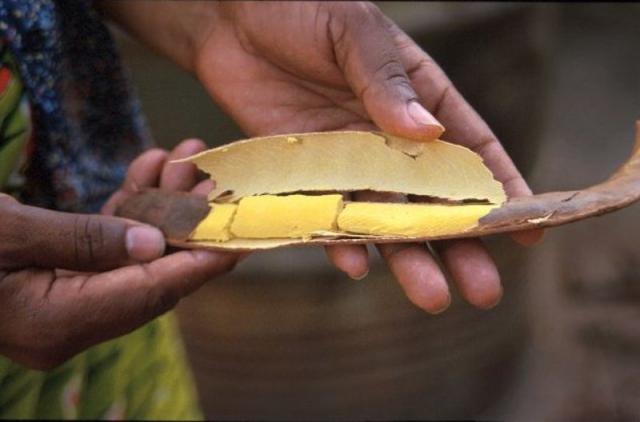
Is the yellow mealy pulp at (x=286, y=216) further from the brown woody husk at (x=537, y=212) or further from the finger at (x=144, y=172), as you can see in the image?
the finger at (x=144, y=172)

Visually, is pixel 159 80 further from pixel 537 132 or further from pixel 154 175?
pixel 537 132

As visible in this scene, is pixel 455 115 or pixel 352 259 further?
pixel 455 115

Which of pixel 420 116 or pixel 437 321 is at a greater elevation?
pixel 420 116

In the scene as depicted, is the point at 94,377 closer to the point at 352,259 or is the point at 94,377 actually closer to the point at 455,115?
the point at 352,259

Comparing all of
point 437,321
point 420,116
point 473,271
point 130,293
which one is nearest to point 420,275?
point 473,271

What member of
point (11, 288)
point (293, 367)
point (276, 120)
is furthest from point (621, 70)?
point (11, 288)

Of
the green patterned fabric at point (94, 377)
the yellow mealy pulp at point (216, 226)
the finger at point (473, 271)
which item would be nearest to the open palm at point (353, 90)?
the finger at point (473, 271)
